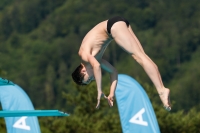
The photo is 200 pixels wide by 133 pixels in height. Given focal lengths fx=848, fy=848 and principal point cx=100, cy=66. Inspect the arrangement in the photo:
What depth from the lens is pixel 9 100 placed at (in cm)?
2442

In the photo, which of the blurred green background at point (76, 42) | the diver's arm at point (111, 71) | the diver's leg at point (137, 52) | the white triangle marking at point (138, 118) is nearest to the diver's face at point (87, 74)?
the diver's arm at point (111, 71)

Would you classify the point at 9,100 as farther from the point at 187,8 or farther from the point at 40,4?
the point at 40,4

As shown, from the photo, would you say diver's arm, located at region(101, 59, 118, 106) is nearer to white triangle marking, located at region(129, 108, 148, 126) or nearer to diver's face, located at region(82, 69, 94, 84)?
A: diver's face, located at region(82, 69, 94, 84)

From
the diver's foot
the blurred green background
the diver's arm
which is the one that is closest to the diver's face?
the diver's arm

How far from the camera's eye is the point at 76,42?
5482 inches

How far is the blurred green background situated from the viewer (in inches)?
4801

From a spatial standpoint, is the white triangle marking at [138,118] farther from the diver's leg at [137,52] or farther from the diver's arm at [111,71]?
the diver's leg at [137,52]

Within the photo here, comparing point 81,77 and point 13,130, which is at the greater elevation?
point 81,77

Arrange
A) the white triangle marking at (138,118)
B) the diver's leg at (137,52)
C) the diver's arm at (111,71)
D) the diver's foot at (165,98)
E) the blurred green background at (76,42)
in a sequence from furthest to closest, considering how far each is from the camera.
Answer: the blurred green background at (76,42) → the white triangle marking at (138,118) → the diver's arm at (111,71) → the diver's leg at (137,52) → the diver's foot at (165,98)

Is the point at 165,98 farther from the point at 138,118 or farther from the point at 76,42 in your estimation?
the point at 76,42

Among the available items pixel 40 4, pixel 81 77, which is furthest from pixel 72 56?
pixel 81 77

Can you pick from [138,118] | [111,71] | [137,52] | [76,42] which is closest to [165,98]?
[137,52]

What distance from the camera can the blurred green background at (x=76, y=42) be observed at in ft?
400

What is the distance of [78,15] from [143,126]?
132185mm
